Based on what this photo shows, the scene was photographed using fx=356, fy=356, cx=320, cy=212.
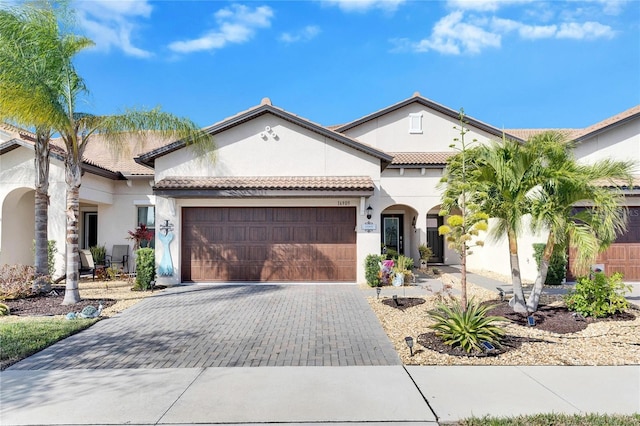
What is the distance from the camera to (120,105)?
32.9 ft

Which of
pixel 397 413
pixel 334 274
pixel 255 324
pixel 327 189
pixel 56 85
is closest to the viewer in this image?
pixel 397 413

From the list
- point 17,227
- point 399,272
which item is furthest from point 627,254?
point 17,227

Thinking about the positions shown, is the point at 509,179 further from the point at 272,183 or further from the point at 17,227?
the point at 17,227

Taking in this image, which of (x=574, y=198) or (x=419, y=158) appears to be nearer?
(x=574, y=198)

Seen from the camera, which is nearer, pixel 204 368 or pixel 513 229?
pixel 204 368

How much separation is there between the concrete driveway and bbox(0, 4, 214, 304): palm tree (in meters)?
2.84

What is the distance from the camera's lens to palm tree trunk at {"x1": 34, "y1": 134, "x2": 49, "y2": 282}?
11172mm

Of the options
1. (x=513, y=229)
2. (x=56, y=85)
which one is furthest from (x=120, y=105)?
(x=513, y=229)

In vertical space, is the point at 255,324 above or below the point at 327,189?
below

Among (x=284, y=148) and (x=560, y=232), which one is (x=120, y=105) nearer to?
(x=284, y=148)

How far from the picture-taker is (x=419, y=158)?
666 inches

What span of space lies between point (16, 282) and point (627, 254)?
66.4 ft

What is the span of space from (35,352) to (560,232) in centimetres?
1036

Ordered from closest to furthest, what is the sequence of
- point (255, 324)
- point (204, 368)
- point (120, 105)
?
point (204, 368), point (255, 324), point (120, 105)
